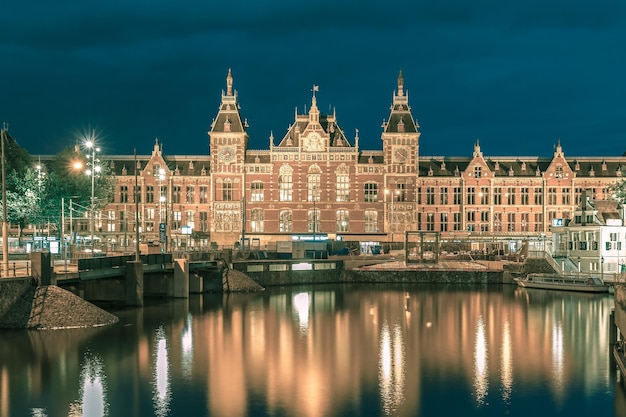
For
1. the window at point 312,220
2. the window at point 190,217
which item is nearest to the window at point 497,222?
the window at point 312,220

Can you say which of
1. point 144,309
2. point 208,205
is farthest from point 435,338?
point 208,205

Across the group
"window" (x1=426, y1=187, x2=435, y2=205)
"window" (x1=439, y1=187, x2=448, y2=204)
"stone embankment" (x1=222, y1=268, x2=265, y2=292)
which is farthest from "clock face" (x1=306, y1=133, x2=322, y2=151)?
"stone embankment" (x1=222, y1=268, x2=265, y2=292)

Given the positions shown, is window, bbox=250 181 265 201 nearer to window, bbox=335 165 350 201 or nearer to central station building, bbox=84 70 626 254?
central station building, bbox=84 70 626 254

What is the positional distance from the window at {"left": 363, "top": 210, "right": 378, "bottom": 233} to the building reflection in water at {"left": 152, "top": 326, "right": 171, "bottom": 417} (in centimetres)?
6051

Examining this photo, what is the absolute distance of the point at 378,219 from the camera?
342ft

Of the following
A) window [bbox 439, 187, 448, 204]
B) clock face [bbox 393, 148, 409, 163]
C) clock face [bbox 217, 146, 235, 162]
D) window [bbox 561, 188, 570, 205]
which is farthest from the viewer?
window [bbox 439, 187, 448, 204]

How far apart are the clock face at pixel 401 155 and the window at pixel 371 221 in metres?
7.97

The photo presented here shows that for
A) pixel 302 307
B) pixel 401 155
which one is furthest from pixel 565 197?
pixel 302 307

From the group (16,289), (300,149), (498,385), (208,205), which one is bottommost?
(498,385)

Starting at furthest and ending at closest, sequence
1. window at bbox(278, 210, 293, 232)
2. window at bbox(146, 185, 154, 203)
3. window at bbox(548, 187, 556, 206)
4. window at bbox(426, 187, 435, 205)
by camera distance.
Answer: window at bbox(146, 185, 154, 203) → window at bbox(426, 187, 435, 205) → window at bbox(548, 187, 556, 206) → window at bbox(278, 210, 293, 232)

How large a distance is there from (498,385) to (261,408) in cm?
1151

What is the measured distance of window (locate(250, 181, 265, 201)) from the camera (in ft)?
341

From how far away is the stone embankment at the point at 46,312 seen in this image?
1725 inches

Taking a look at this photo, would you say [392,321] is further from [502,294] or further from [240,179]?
[240,179]
